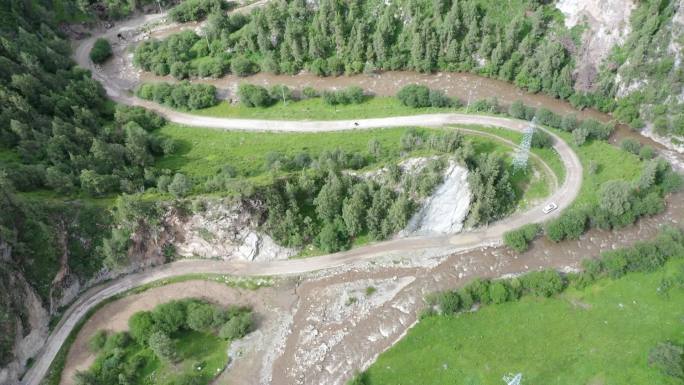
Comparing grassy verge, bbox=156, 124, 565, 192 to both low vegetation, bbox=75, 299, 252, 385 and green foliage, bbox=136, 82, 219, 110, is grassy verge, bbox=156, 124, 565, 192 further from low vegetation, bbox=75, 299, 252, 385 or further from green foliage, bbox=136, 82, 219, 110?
low vegetation, bbox=75, 299, 252, 385

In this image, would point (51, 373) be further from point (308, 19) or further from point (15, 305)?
point (308, 19)

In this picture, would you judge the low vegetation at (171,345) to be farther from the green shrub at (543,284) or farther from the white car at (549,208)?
the white car at (549,208)

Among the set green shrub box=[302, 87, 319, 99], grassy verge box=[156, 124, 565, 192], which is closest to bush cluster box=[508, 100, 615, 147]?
grassy verge box=[156, 124, 565, 192]

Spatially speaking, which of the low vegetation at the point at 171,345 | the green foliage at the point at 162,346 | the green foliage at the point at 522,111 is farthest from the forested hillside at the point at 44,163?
the green foliage at the point at 522,111

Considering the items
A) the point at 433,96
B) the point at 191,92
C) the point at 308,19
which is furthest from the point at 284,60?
the point at 433,96

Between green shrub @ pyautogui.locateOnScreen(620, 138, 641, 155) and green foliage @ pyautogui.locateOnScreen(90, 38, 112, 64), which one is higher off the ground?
green foliage @ pyautogui.locateOnScreen(90, 38, 112, 64)
